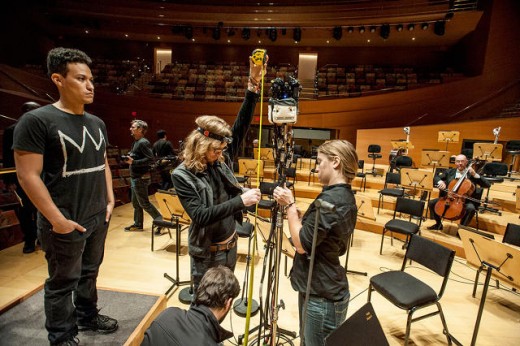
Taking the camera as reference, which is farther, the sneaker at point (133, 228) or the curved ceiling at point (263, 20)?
the curved ceiling at point (263, 20)

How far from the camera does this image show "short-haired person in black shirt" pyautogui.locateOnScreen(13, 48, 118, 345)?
1.46 meters

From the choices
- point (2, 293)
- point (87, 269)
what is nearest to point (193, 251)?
point (87, 269)

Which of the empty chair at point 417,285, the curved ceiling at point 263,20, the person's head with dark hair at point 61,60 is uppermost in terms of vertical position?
the curved ceiling at point 263,20

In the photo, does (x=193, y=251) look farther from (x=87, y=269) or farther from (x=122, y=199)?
(x=122, y=199)

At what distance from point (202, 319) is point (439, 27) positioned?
43.4 feet

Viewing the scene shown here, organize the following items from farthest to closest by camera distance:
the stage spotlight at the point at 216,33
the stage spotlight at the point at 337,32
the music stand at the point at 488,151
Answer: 1. the stage spotlight at the point at 216,33
2. the stage spotlight at the point at 337,32
3. the music stand at the point at 488,151

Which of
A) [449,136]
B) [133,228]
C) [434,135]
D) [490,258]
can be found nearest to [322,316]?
[490,258]

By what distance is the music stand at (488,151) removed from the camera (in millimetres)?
6789

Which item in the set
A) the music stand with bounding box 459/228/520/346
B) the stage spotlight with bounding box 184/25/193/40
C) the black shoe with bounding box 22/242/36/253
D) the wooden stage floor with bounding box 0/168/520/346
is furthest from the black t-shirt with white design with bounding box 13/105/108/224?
the stage spotlight with bounding box 184/25/193/40

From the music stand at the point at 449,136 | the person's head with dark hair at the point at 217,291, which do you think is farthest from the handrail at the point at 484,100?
the person's head with dark hair at the point at 217,291

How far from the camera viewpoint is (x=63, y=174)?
1.56m

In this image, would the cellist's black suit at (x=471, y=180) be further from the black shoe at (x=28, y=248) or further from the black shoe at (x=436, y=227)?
the black shoe at (x=28, y=248)

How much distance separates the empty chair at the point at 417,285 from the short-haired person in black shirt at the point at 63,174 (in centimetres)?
228

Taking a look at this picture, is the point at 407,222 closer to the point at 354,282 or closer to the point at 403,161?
the point at 354,282
